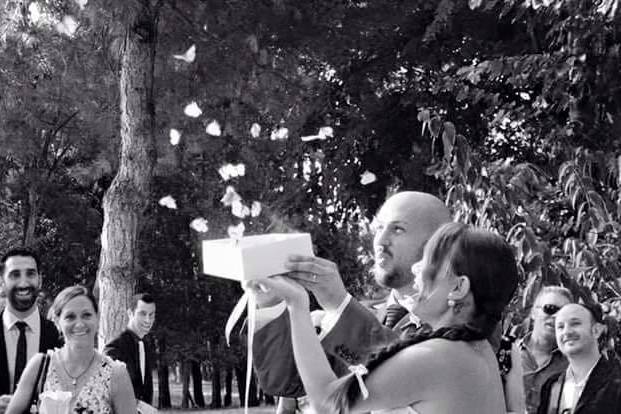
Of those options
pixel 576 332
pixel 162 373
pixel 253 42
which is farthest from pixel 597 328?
pixel 162 373

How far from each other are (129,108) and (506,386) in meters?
7.06

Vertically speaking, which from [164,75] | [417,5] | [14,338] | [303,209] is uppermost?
[417,5]

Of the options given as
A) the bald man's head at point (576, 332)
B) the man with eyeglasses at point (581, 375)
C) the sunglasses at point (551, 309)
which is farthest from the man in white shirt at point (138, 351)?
the bald man's head at point (576, 332)

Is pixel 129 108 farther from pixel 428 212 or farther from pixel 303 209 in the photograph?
pixel 428 212

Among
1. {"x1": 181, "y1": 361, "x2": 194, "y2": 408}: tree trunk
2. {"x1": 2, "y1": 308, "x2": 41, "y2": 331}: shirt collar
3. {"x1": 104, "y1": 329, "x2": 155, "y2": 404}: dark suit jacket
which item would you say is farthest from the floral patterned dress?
{"x1": 181, "y1": 361, "x2": 194, "y2": 408}: tree trunk

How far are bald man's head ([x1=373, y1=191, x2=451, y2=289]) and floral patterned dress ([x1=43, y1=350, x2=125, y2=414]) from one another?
6.42 feet

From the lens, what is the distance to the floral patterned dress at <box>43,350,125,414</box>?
495 centimetres

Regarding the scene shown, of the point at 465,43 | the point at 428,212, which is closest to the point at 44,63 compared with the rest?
the point at 465,43

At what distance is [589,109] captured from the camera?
9664 mm

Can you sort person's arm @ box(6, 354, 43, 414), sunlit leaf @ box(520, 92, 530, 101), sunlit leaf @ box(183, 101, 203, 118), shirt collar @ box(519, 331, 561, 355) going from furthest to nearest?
sunlit leaf @ box(520, 92, 530, 101) < sunlit leaf @ box(183, 101, 203, 118) < shirt collar @ box(519, 331, 561, 355) < person's arm @ box(6, 354, 43, 414)

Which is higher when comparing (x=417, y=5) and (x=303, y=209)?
(x=417, y=5)

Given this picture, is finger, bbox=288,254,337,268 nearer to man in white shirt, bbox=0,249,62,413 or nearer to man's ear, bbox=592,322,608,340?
man's ear, bbox=592,322,608,340

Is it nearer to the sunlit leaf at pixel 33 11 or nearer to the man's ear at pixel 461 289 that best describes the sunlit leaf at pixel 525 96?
the sunlit leaf at pixel 33 11

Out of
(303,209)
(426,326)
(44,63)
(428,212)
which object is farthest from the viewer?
(44,63)
